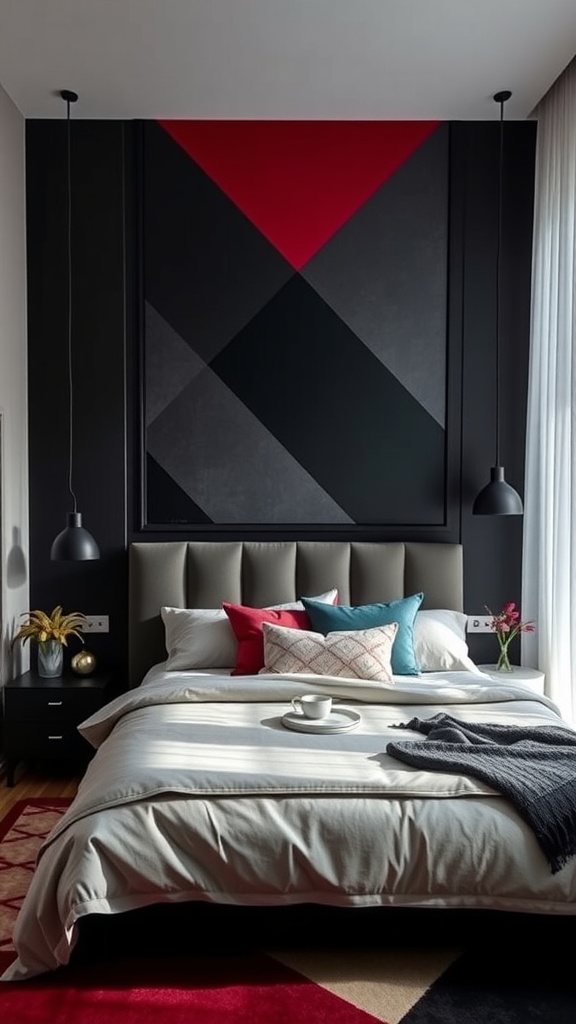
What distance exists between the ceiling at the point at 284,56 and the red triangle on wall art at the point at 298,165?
8cm

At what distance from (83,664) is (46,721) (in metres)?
0.36

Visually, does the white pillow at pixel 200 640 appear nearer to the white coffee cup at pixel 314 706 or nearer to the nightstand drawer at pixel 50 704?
the nightstand drawer at pixel 50 704

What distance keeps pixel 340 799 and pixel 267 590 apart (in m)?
2.08

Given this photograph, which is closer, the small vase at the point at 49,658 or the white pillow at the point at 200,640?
the white pillow at the point at 200,640

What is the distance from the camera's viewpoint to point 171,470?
4848 mm

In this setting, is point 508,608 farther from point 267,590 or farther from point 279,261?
point 279,261

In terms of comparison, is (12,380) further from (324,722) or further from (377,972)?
(377,972)

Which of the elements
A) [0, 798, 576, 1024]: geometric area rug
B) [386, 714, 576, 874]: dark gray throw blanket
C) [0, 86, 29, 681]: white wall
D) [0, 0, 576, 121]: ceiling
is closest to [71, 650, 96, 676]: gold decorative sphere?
[0, 86, 29, 681]: white wall

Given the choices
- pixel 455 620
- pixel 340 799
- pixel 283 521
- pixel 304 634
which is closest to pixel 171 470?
pixel 283 521

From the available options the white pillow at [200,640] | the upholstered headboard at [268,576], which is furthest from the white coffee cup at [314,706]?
the upholstered headboard at [268,576]

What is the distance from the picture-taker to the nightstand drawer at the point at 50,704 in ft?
14.3

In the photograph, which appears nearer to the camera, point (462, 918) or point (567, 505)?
point (462, 918)

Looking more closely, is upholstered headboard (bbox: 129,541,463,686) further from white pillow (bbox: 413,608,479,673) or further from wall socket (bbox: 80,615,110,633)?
white pillow (bbox: 413,608,479,673)

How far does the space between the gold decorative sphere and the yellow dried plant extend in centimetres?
10
